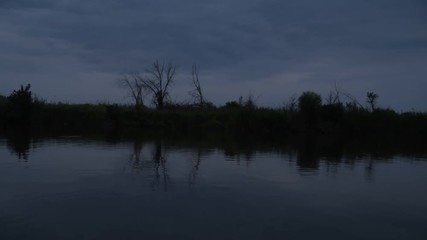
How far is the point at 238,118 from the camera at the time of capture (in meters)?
50.9

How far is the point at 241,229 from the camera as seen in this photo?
28.5ft

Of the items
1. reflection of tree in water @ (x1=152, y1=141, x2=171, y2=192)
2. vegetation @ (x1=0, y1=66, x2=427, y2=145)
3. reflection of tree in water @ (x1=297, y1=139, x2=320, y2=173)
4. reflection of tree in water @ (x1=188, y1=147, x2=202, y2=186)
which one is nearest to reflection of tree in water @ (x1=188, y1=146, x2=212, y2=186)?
reflection of tree in water @ (x1=188, y1=147, x2=202, y2=186)

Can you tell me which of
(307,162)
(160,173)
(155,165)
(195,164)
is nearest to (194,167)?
(195,164)

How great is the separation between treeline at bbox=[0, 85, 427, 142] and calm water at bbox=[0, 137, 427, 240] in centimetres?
3077

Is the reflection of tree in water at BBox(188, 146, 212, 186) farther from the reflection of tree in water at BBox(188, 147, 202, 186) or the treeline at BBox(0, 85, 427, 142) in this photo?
the treeline at BBox(0, 85, 427, 142)

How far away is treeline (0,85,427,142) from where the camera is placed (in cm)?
4925

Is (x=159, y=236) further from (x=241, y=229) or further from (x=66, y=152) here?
(x=66, y=152)

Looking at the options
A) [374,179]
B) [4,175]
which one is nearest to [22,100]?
[4,175]

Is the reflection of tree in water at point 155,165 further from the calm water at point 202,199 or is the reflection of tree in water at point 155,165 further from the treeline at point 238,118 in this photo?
the treeline at point 238,118

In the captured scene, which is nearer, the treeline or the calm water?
the calm water

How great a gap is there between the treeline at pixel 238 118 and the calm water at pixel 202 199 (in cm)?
3077

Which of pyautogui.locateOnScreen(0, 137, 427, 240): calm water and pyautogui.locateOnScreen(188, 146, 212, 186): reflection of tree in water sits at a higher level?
pyautogui.locateOnScreen(188, 146, 212, 186): reflection of tree in water

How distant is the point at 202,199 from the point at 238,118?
39983 millimetres

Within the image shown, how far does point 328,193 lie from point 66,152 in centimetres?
1205
